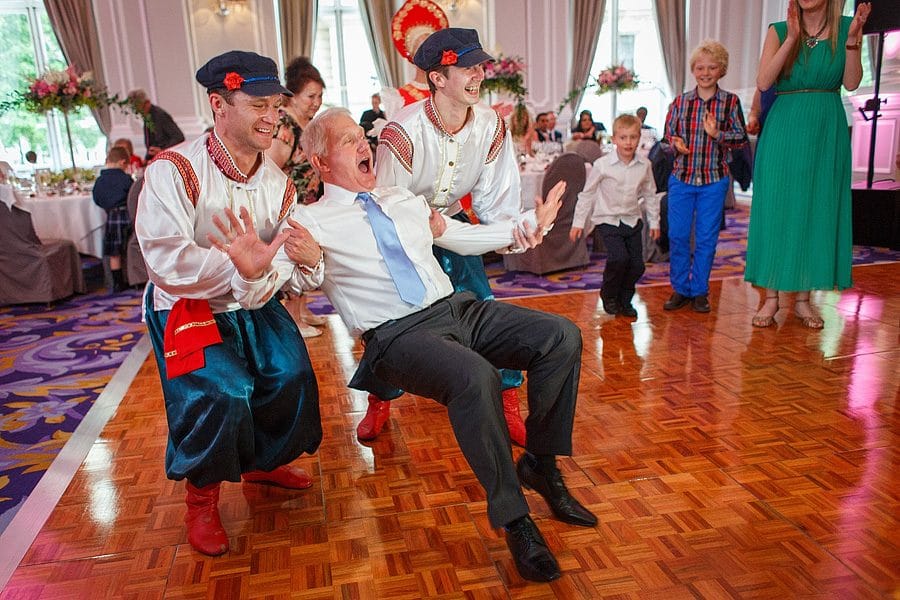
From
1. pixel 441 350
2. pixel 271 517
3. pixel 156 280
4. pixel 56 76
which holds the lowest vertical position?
pixel 271 517

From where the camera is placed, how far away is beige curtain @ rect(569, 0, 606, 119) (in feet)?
37.2

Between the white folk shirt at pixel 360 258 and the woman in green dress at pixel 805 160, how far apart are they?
2.44 metres

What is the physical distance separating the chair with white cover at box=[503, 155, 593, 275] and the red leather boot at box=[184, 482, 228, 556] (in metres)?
3.56

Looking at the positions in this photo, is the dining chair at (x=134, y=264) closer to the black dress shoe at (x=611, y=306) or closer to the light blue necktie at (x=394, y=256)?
the black dress shoe at (x=611, y=306)

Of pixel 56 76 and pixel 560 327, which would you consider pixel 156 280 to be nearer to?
pixel 560 327

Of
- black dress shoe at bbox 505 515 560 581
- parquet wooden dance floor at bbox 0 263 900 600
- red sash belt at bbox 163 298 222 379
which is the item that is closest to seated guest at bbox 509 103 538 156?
parquet wooden dance floor at bbox 0 263 900 600

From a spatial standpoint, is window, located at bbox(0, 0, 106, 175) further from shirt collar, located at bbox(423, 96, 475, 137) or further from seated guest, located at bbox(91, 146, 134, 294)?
shirt collar, located at bbox(423, 96, 475, 137)

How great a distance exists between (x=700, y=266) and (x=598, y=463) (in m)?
2.21

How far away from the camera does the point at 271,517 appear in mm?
2270

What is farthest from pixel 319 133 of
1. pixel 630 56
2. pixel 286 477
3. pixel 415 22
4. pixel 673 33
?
pixel 630 56

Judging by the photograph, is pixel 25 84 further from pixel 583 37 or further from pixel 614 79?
pixel 583 37

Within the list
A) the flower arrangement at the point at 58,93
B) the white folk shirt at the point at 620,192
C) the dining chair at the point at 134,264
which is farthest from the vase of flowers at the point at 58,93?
the white folk shirt at the point at 620,192

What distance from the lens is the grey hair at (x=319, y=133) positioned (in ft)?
7.06

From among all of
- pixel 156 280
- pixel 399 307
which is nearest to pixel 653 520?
pixel 399 307
